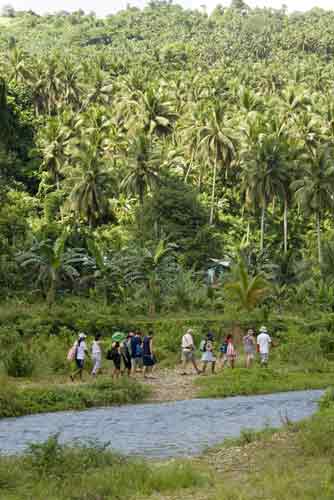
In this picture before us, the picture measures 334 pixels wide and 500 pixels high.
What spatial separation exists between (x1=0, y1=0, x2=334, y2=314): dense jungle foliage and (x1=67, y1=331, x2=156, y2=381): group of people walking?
10.5 metres

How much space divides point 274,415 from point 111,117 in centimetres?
5988

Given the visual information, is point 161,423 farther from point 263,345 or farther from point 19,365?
point 263,345

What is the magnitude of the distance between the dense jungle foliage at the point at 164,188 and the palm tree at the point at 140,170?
116 mm

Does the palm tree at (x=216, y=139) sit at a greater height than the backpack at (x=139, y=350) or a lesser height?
greater

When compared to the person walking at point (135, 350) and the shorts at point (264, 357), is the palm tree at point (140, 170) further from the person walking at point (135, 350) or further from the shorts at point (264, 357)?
the person walking at point (135, 350)

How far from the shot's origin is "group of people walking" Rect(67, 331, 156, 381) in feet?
90.2

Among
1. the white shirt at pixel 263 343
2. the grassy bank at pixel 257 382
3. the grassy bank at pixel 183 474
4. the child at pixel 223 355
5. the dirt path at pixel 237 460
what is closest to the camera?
the grassy bank at pixel 183 474

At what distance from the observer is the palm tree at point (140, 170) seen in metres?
62.8

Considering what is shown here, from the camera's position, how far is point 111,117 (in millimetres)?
80625

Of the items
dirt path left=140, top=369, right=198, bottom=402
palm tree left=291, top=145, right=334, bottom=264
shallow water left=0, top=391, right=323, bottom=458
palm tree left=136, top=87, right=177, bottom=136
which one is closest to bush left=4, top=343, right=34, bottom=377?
dirt path left=140, top=369, right=198, bottom=402

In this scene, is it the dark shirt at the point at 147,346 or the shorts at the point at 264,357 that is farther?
the shorts at the point at 264,357

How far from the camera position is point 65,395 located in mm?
24859

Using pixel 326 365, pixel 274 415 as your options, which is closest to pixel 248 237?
pixel 326 365

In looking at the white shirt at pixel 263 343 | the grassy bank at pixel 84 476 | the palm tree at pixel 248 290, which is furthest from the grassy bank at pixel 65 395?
the palm tree at pixel 248 290
